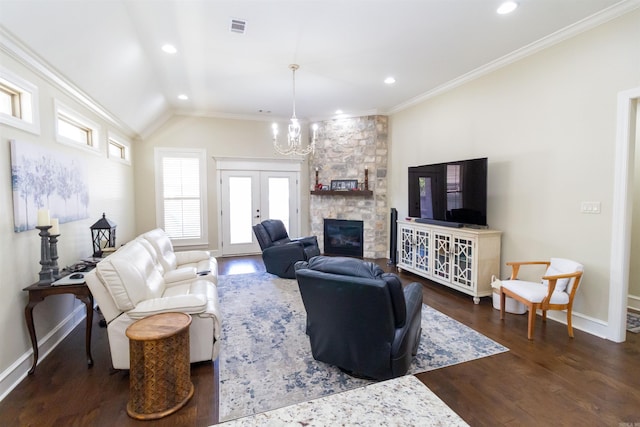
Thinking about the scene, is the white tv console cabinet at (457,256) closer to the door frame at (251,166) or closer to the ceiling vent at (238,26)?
the door frame at (251,166)

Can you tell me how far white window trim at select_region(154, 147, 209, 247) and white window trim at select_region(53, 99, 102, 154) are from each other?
1984mm

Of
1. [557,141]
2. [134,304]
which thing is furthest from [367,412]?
[557,141]

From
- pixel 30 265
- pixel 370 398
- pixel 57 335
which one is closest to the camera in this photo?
pixel 370 398

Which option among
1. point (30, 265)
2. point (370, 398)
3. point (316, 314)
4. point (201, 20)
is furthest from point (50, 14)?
point (370, 398)

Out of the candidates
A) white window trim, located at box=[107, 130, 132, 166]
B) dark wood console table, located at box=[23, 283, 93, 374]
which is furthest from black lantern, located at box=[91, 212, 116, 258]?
white window trim, located at box=[107, 130, 132, 166]

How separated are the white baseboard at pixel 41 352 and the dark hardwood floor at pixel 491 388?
0.18 feet

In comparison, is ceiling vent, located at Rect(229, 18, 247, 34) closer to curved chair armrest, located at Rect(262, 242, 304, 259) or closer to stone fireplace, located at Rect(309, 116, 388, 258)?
curved chair armrest, located at Rect(262, 242, 304, 259)

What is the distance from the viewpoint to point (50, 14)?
236 cm

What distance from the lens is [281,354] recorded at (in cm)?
275

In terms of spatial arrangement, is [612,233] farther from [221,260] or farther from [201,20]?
[221,260]

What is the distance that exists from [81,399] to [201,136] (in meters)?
5.33

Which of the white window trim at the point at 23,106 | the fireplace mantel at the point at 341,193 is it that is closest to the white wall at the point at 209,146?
the fireplace mantel at the point at 341,193

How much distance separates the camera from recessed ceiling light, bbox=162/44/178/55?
3.61m

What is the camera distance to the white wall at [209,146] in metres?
6.19
